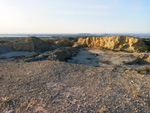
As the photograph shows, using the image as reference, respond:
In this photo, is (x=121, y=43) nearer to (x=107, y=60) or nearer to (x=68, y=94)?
(x=107, y=60)

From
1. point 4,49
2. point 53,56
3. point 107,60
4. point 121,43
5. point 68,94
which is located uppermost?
point 121,43

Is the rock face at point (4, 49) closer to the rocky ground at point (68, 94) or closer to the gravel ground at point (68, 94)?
the rocky ground at point (68, 94)

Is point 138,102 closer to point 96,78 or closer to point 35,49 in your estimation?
point 96,78

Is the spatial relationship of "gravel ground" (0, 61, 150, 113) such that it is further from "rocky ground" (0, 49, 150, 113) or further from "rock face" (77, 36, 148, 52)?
"rock face" (77, 36, 148, 52)

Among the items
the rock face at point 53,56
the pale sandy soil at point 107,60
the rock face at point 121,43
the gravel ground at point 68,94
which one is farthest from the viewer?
the rock face at point 121,43

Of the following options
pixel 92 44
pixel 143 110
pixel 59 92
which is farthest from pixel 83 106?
pixel 92 44

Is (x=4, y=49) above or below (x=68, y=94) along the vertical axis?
below

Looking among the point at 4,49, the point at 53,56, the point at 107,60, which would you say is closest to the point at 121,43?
the point at 107,60

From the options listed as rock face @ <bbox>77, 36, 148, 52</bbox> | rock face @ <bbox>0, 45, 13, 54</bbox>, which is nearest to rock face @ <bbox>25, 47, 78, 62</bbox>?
rock face @ <bbox>0, 45, 13, 54</bbox>

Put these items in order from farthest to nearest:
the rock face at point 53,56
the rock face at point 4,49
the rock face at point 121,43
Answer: the rock face at point 121,43
the rock face at point 4,49
the rock face at point 53,56

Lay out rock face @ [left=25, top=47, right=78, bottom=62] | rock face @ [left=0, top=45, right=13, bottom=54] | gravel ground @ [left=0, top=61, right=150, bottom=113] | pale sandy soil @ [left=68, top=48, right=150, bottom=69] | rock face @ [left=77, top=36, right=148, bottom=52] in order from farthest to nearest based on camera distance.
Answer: rock face @ [left=77, top=36, right=148, bottom=52] → rock face @ [left=0, top=45, right=13, bottom=54] → pale sandy soil @ [left=68, top=48, right=150, bottom=69] → rock face @ [left=25, top=47, right=78, bottom=62] → gravel ground @ [left=0, top=61, right=150, bottom=113]

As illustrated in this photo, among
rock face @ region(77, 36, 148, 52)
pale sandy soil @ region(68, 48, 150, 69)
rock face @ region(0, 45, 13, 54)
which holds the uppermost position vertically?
rock face @ region(77, 36, 148, 52)

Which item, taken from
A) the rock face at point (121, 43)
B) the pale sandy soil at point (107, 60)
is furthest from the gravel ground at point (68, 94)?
the rock face at point (121, 43)

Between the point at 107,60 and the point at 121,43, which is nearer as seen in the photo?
the point at 107,60
